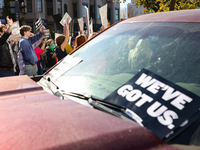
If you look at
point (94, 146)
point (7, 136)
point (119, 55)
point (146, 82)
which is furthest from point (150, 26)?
point (7, 136)

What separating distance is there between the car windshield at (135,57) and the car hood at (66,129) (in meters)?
0.37

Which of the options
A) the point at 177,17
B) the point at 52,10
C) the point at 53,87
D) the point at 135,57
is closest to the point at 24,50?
the point at 53,87

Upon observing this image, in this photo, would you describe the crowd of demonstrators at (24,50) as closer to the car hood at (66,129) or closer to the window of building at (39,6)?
the car hood at (66,129)

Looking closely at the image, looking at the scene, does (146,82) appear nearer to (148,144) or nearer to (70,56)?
(148,144)

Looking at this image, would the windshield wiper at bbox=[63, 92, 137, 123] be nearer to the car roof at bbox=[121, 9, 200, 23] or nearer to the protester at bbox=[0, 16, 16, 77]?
the car roof at bbox=[121, 9, 200, 23]

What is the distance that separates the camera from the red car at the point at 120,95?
3.60 ft

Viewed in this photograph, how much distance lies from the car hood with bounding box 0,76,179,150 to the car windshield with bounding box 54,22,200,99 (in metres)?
0.37

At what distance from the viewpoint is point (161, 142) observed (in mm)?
1100

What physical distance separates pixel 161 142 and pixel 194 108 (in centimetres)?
31

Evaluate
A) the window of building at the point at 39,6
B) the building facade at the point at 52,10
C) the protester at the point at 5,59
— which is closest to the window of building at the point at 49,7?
the building facade at the point at 52,10

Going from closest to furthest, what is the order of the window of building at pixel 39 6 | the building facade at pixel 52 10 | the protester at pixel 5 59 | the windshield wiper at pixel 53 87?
the windshield wiper at pixel 53 87
the protester at pixel 5 59
the building facade at pixel 52 10
the window of building at pixel 39 6

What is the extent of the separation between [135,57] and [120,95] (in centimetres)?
50

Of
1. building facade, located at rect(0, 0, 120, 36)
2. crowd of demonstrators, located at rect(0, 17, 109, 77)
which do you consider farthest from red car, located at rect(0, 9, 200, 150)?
building facade, located at rect(0, 0, 120, 36)

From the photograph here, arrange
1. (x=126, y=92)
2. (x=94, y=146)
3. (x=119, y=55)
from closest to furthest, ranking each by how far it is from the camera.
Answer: (x=94, y=146)
(x=126, y=92)
(x=119, y=55)
